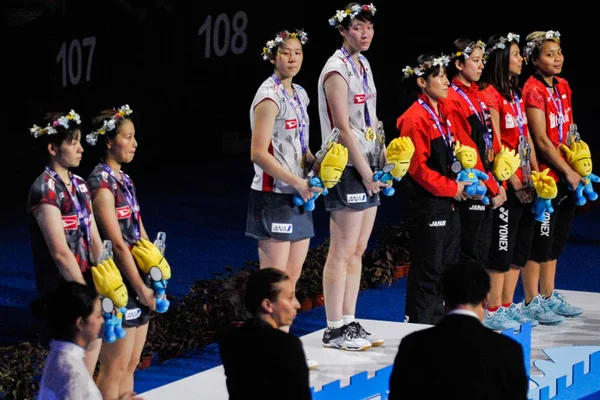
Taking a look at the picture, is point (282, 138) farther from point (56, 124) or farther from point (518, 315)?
point (518, 315)

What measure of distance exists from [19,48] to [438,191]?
387 centimetres

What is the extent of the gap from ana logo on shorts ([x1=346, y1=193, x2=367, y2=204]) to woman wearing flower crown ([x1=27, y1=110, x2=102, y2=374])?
5.23 feet

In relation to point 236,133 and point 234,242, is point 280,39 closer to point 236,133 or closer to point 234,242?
point 234,242

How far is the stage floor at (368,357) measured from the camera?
19.4ft

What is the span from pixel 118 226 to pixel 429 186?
2038 mm

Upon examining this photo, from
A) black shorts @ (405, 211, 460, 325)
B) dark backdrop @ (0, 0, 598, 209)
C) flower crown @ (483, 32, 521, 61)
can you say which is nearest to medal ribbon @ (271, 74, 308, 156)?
black shorts @ (405, 211, 460, 325)

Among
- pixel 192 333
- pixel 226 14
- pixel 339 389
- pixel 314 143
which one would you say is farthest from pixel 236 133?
pixel 339 389

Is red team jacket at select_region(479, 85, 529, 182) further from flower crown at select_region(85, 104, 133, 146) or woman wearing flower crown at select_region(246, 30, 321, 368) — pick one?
flower crown at select_region(85, 104, 133, 146)

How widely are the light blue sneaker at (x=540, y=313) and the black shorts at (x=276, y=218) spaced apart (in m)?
1.95

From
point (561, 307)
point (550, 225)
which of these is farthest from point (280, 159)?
point (561, 307)

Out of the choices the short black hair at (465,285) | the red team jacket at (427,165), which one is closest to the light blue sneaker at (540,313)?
the red team jacket at (427,165)

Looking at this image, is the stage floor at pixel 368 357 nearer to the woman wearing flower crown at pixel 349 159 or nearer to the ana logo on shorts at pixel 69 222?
the woman wearing flower crown at pixel 349 159

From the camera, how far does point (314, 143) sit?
13680 mm

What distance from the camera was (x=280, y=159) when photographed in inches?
241
